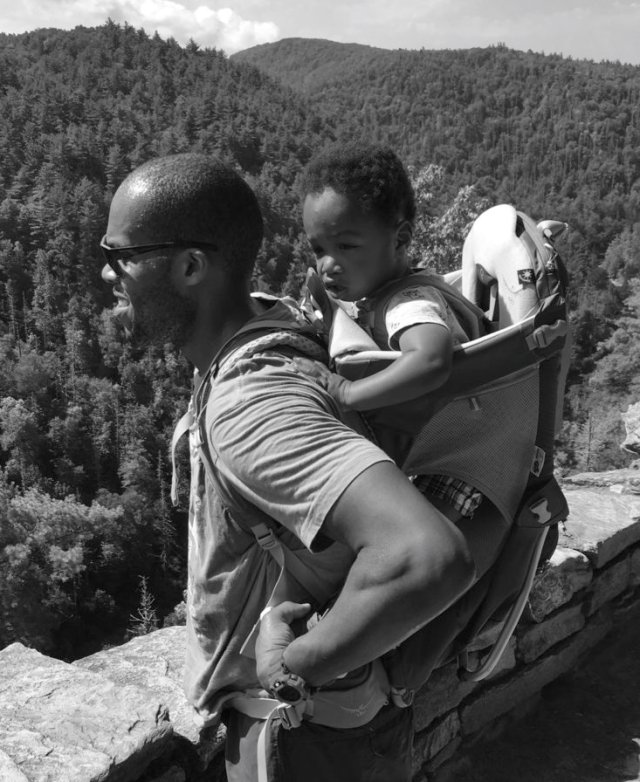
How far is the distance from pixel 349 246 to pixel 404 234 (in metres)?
0.14

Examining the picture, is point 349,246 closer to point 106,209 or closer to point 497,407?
point 497,407

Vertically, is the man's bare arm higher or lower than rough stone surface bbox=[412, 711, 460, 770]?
higher

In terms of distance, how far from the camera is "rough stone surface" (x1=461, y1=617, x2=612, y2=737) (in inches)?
110

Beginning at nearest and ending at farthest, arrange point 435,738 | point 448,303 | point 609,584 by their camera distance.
Result: point 448,303
point 435,738
point 609,584

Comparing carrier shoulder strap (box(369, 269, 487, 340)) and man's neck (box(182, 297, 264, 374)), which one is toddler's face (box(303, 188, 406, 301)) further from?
man's neck (box(182, 297, 264, 374))

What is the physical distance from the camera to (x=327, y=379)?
141cm

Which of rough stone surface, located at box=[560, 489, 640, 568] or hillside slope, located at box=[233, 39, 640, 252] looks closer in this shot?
rough stone surface, located at box=[560, 489, 640, 568]

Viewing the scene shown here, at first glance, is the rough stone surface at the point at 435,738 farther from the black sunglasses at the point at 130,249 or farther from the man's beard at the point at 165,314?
the black sunglasses at the point at 130,249

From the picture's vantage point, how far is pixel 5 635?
105ft

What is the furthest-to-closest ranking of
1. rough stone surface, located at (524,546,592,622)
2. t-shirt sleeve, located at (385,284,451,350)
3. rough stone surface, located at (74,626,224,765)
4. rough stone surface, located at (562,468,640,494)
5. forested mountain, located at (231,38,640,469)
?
1. forested mountain, located at (231,38,640,469)
2. rough stone surface, located at (562,468,640,494)
3. rough stone surface, located at (524,546,592,622)
4. rough stone surface, located at (74,626,224,765)
5. t-shirt sleeve, located at (385,284,451,350)

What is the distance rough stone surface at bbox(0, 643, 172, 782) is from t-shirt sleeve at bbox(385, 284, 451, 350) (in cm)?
106

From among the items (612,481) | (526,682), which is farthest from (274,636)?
(612,481)

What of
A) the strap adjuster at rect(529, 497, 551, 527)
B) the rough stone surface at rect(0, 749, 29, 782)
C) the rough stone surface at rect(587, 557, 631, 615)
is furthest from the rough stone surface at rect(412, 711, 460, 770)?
the rough stone surface at rect(0, 749, 29, 782)

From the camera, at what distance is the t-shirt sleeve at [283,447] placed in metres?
1.10
